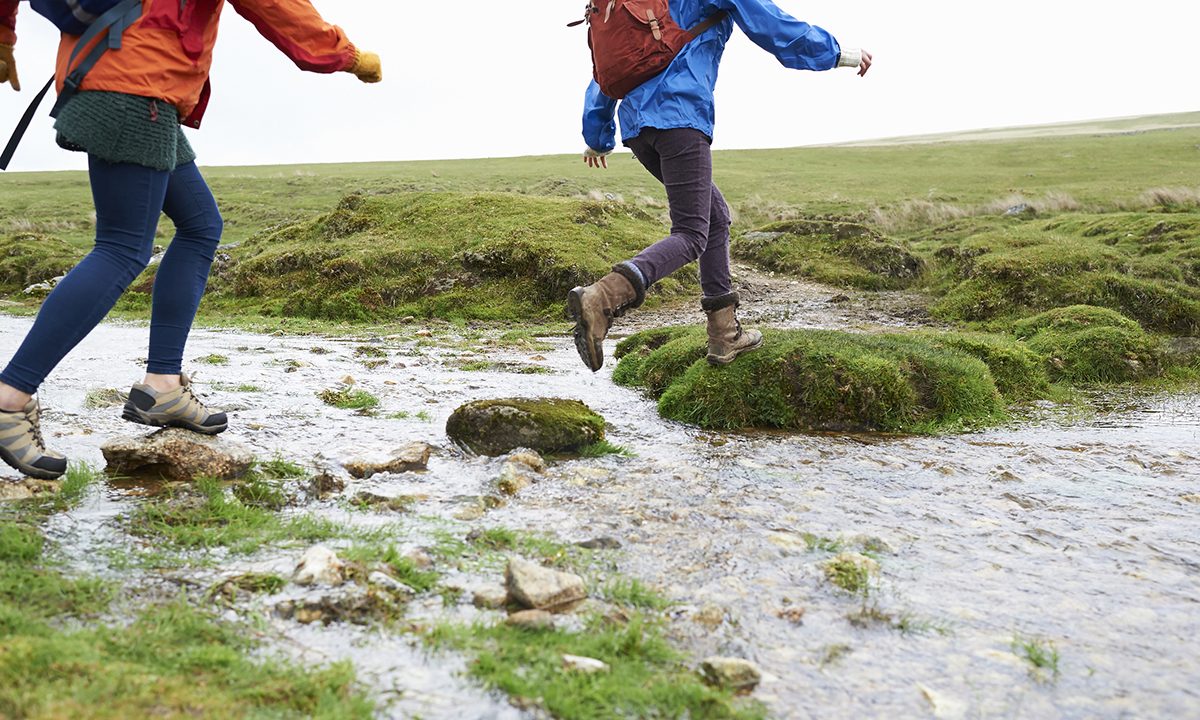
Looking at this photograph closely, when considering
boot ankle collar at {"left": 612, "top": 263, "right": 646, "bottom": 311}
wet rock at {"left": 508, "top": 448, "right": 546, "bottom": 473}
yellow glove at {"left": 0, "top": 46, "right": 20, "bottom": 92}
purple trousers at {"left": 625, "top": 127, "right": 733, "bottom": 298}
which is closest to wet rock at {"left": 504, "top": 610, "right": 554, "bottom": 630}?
wet rock at {"left": 508, "top": 448, "right": 546, "bottom": 473}

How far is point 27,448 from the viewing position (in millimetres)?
4195

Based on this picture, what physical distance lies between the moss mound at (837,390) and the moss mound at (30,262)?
19808 mm

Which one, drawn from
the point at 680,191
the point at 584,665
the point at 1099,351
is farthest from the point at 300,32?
the point at 1099,351

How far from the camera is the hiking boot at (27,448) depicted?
414 centimetres

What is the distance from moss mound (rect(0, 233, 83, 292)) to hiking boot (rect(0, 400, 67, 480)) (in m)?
19.8

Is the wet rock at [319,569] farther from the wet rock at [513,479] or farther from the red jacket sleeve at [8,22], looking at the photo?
the red jacket sleeve at [8,22]

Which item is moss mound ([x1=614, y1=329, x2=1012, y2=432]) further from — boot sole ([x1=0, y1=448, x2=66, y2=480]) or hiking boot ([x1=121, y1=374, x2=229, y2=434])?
boot sole ([x1=0, y1=448, x2=66, y2=480])

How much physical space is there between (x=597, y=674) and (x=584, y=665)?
2.2 inches

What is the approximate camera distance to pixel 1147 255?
52.2 ft

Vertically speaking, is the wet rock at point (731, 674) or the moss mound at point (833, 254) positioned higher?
the moss mound at point (833, 254)

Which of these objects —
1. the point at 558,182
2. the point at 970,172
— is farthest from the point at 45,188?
the point at 970,172

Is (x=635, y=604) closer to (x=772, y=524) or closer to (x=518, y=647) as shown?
(x=518, y=647)

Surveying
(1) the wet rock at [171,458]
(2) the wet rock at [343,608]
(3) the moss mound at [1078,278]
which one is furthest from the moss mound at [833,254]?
(2) the wet rock at [343,608]

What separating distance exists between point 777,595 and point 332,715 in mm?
1848
